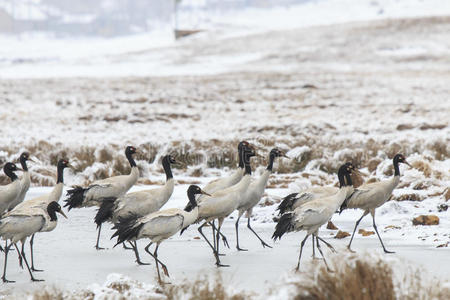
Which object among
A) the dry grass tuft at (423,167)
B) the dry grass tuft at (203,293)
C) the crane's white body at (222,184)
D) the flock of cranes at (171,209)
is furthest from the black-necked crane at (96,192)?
the dry grass tuft at (423,167)

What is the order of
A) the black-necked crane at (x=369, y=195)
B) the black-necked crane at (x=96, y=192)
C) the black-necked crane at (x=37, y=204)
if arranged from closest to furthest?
1. the black-necked crane at (x=37, y=204)
2. the black-necked crane at (x=369, y=195)
3. the black-necked crane at (x=96, y=192)

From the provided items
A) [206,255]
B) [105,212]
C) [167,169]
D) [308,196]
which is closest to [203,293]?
[206,255]

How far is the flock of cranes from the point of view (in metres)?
7.76

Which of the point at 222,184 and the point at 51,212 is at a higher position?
the point at 51,212

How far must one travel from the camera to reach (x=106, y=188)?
388 inches

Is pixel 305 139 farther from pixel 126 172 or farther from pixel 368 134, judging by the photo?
pixel 126 172

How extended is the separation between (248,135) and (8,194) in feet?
43.7

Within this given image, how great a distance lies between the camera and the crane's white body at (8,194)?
29.7 feet

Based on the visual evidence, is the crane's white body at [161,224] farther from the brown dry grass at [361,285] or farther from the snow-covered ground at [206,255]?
the brown dry grass at [361,285]

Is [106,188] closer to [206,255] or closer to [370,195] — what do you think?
[206,255]

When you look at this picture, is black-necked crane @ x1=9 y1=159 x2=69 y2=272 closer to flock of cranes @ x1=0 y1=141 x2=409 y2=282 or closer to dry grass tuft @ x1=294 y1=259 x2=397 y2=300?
flock of cranes @ x1=0 y1=141 x2=409 y2=282

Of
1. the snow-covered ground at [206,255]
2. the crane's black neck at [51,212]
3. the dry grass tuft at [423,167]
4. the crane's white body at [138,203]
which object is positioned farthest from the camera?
the dry grass tuft at [423,167]

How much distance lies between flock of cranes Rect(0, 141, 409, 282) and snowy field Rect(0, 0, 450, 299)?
41 centimetres

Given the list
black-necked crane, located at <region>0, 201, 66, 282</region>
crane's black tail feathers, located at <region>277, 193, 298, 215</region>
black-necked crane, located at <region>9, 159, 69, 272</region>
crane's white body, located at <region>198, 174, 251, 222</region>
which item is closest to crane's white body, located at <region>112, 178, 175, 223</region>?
crane's white body, located at <region>198, 174, 251, 222</region>
